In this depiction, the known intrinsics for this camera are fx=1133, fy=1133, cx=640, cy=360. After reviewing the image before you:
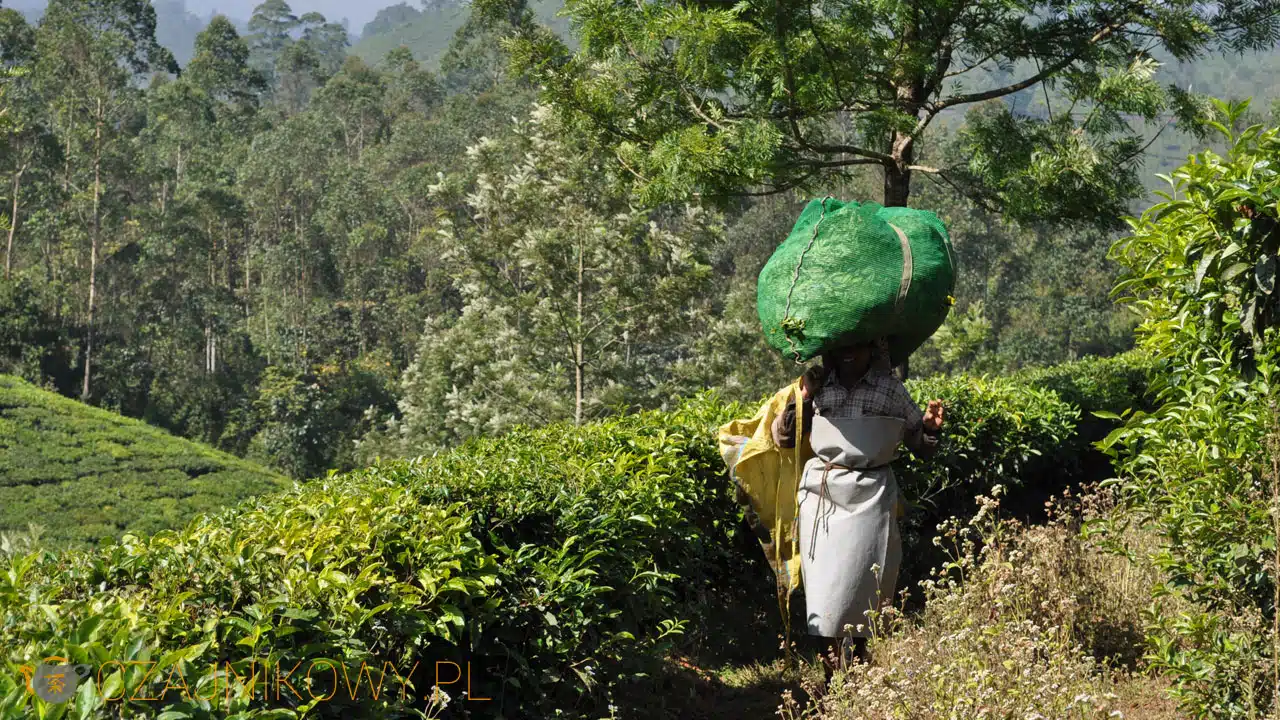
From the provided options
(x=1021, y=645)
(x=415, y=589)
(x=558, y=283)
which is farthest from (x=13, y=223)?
(x=1021, y=645)

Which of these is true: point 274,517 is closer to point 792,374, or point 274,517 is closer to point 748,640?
point 748,640

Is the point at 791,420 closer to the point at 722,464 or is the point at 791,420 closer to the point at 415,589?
the point at 722,464

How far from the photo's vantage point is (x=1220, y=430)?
3008 mm

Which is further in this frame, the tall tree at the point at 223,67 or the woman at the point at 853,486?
the tall tree at the point at 223,67

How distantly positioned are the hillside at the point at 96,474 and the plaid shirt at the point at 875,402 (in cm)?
1359

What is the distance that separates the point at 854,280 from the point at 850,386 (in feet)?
1.24

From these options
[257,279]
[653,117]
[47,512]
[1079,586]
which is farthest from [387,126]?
[1079,586]

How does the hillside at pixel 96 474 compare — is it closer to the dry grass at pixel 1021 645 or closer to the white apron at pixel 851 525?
the white apron at pixel 851 525

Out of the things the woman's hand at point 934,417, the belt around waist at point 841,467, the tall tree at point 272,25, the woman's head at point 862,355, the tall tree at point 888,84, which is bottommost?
the belt around waist at point 841,467

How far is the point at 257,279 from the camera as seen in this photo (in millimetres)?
40531

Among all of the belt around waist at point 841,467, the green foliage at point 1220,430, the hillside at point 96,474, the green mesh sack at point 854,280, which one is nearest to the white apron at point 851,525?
the belt around waist at point 841,467

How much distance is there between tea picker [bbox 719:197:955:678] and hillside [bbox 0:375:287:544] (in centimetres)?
1353

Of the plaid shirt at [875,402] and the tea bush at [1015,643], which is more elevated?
the plaid shirt at [875,402]

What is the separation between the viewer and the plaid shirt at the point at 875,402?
12.2ft
